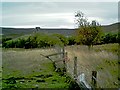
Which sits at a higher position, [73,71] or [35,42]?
[35,42]

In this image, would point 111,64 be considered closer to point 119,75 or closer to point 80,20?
point 119,75

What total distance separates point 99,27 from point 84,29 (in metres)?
3.24

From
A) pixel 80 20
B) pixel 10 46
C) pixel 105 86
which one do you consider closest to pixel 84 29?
pixel 80 20

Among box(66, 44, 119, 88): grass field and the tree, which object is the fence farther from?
the tree

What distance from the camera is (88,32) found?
4734 cm

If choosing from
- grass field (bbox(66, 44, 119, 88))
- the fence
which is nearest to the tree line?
grass field (bbox(66, 44, 119, 88))

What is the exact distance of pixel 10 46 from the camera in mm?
50562

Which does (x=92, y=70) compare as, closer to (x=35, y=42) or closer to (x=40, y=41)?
(x=40, y=41)

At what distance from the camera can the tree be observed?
156ft

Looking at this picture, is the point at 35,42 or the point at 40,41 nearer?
the point at 40,41

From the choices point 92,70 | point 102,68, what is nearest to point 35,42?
point 102,68

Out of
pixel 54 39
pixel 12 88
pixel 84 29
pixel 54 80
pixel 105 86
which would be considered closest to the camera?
pixel 105 86

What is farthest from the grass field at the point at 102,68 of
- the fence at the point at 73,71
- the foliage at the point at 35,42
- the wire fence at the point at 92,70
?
the foliage at the point at 35,42

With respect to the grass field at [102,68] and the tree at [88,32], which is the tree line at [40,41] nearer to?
the tree at [88,32]
